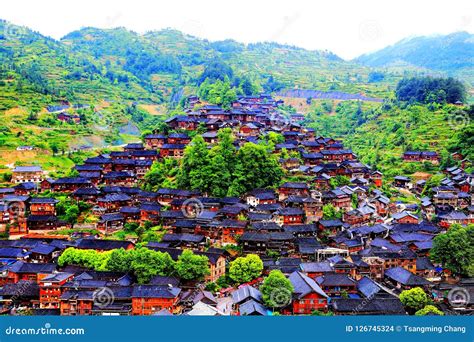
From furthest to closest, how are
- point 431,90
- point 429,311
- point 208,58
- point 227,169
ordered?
point 208,58 < point 431,90 < point 227,169 < point 429,311

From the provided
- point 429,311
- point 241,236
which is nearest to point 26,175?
point 241,236

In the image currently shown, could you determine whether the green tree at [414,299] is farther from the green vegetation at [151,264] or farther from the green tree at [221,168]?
the green tree at [221,168]

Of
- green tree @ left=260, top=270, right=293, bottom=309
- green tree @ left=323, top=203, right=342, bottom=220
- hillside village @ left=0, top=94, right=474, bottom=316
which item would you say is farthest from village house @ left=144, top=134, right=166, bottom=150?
green tree @ left=260, top=270, right=293, bottom=309

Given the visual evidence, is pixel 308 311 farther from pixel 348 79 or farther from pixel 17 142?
pixel 348 79

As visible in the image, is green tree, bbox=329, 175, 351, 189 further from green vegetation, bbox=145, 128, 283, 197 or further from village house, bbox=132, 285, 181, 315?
village house, bbox=132, 285, 181, 315

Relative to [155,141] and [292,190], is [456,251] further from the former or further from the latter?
[155,141]

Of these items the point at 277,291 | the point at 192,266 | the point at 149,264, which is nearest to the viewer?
the point at 277,291

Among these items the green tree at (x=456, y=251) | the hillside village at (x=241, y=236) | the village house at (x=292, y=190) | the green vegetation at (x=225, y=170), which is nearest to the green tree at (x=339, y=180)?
the hillside village at (x=241, y=236)
